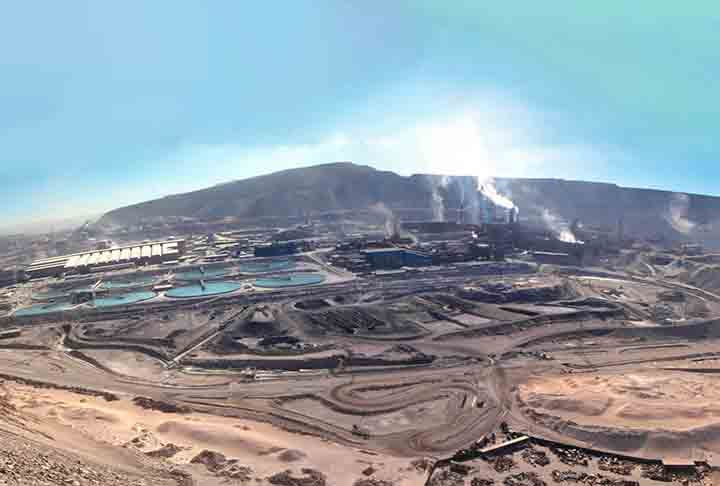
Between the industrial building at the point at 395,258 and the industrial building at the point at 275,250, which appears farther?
the industrial building at the point at 275,250

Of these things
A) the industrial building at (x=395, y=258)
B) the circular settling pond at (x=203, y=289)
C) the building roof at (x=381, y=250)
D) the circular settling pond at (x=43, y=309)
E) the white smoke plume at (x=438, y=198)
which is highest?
the white smoke plume at (x=438, y=198)

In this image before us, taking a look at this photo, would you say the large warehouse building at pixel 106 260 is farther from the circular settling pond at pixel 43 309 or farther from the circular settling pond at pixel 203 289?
the circular settling pond at pixel 203 289

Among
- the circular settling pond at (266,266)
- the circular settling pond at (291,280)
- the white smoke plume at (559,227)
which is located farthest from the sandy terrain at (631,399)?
the white smoke plume at (559,227)

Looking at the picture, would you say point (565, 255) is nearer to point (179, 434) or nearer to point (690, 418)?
point (690, 418)

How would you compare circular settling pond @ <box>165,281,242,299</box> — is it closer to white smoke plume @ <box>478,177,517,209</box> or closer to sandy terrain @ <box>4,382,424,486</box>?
sandy terrain @ <box>4,382,424,486</box>

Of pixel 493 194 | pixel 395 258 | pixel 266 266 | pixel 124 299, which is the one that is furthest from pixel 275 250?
pixel 493 194

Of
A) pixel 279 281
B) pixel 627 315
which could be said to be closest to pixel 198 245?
pixel 279 281

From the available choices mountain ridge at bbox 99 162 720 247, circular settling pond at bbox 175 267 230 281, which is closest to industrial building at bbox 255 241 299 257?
circular settling pond at bbox 175 267 230 281
